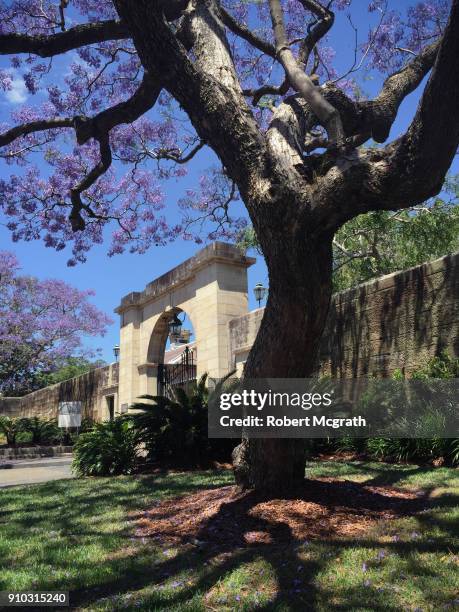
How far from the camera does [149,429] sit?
878 cm

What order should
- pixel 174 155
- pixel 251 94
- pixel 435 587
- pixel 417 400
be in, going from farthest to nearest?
pixel 174 155, pixel 251 94, pixel 417 400, pixel 435 587

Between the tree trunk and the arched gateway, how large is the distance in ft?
23.3

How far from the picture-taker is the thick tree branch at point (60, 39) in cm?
590

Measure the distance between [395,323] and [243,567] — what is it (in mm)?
5912

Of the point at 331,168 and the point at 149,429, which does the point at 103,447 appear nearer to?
the point at 149,429

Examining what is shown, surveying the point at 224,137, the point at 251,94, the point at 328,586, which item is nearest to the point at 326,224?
the point at 224,137

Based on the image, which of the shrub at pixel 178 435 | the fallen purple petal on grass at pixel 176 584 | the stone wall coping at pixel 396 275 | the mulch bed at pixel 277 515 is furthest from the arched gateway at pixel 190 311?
the fallen purple petal on grass at pixel 176 584

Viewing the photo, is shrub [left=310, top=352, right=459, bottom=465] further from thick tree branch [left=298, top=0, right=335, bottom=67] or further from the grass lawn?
thick tree branch [left=298, top=0, right=335, bottom=67]

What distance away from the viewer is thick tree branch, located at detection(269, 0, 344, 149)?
475cm

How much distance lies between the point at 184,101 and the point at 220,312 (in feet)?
24.7

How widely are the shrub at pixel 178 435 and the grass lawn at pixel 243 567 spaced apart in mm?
3450

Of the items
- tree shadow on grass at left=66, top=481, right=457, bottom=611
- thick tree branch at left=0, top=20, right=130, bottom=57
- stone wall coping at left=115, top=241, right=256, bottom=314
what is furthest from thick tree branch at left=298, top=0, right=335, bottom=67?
tree shadow on grass at left=66, top=481, right=457, bottom=611

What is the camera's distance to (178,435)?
873 cm

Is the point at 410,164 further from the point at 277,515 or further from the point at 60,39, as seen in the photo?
the point at 60,39
